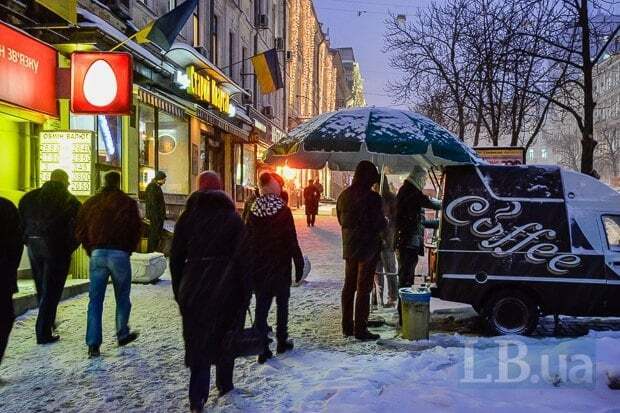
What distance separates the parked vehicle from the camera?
24.6 ft

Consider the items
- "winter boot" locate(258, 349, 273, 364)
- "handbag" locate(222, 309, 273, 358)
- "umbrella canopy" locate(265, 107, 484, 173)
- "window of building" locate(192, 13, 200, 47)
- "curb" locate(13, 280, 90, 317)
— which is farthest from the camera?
"window of building" locate(192, 13, 200, 47)

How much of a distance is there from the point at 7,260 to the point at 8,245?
5.2 inches

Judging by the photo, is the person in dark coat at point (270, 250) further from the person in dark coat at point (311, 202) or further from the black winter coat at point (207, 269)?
the person in dark coat at point (311, 202)

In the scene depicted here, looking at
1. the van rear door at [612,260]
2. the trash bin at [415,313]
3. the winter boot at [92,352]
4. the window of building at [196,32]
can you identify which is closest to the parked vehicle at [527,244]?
the van rear door at [612,260]

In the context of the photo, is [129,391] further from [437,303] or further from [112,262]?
[437,303]

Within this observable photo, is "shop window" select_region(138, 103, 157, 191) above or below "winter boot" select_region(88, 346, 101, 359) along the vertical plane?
above

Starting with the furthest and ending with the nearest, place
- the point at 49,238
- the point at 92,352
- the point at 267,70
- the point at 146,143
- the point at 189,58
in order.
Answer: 1. the point at 267,70
2. the point at 189,58
3. the point at 146,143
4. the point at 49,238
5. the point at 92,352

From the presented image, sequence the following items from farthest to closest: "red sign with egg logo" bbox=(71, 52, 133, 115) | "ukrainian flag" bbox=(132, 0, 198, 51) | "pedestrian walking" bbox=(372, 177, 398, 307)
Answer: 1. "ukrainian flag" bbox=(132, 0, 198, 51)
2. "red sign with egg logo" bbox=(71, 52, 133, 115)
3. "pedestrian walking" bbox=(372, 177, 398, 307)

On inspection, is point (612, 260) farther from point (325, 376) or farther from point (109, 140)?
point (109, 140)

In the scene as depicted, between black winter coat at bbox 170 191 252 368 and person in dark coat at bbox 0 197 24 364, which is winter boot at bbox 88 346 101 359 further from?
black winter coat at bbox 170 191 252 368

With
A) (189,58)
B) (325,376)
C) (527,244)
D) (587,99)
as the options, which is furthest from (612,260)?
(189,58)

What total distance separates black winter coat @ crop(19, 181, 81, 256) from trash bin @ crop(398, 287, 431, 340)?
3.80 metres

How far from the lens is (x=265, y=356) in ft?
20.5

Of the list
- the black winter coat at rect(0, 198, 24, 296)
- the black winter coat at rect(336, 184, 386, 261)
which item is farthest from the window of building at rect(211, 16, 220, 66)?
the black winter coat at rect(0, 198, 24, 296)
